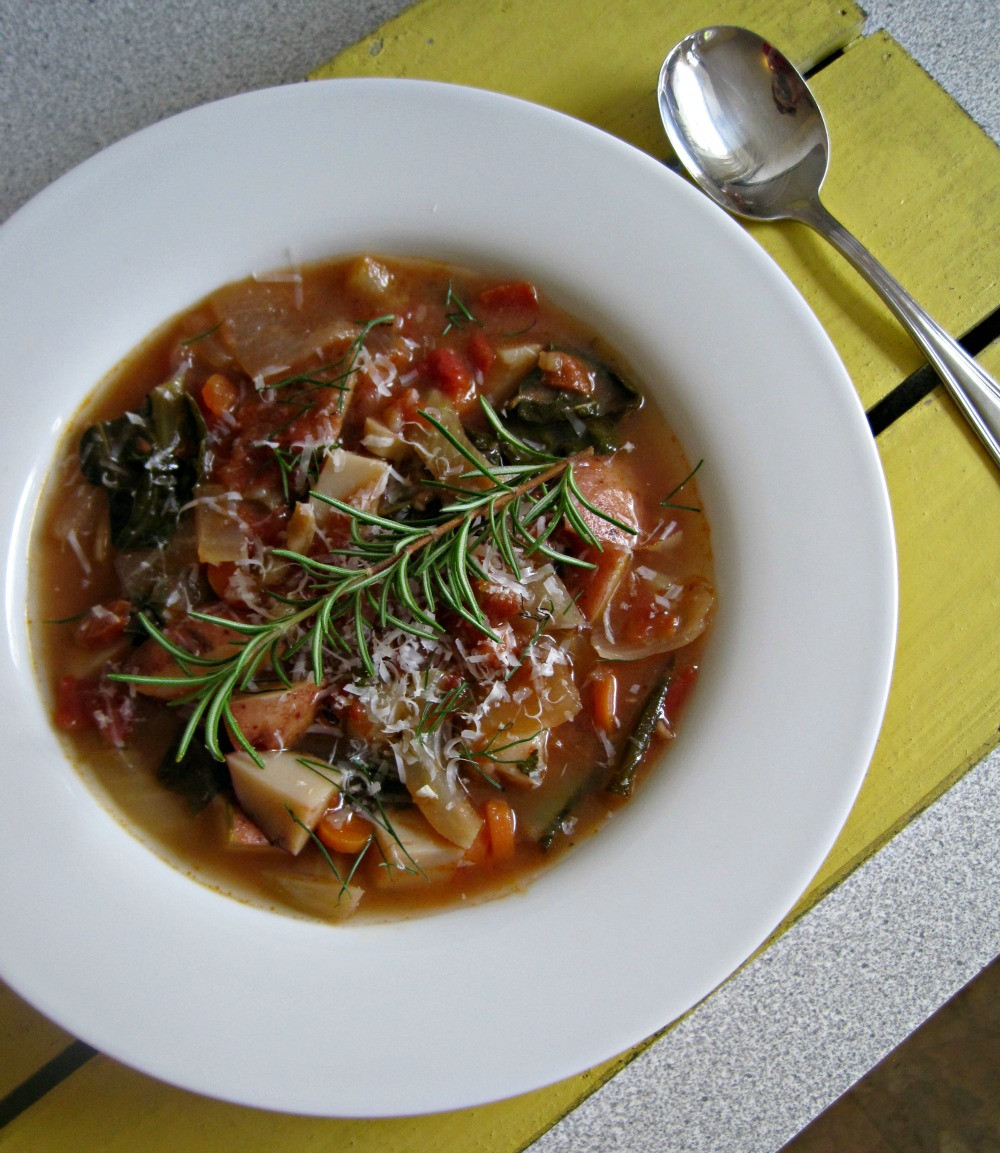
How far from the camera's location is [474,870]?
2.43 m

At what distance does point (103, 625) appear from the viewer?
7.89 ft

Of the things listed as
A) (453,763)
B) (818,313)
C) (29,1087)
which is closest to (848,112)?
(818,313)

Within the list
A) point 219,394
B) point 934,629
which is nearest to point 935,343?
point 934,629

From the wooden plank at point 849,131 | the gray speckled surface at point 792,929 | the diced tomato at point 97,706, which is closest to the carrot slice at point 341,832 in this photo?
the diced tomato at point 97,706

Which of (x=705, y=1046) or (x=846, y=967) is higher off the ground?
(x=846, y=967)

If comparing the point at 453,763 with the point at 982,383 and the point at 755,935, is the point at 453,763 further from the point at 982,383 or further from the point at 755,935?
the point at 982,383

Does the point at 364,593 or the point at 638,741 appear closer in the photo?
the point at 364,593

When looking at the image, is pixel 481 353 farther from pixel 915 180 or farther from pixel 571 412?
pixel 915 180

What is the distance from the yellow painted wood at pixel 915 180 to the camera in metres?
2.75

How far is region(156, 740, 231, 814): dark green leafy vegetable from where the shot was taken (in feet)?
7.88

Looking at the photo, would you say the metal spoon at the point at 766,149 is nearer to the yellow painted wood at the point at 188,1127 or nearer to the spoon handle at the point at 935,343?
the spoon handle at the point at 935,343

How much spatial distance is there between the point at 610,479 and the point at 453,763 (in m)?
0.88

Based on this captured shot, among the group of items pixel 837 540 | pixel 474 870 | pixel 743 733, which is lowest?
pixel 474 870

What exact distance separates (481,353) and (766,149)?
3.58ft
